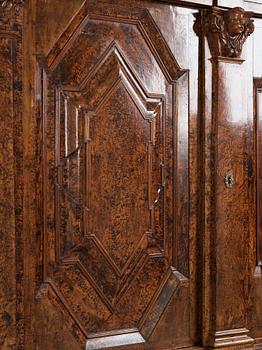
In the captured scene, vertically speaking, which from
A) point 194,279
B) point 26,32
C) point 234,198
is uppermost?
point 26,32

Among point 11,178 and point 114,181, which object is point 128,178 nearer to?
point 114,181

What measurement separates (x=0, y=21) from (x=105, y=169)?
0.81m

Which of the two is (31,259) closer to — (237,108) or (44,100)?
(44,100)

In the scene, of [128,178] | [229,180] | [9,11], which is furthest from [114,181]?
[9,11]

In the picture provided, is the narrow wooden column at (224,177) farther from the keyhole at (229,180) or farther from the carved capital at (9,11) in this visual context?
the carved capital at (9,11)

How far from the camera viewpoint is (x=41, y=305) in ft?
9.25

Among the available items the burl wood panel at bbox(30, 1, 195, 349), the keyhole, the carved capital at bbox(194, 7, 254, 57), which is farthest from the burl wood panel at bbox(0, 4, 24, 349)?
the keyhole

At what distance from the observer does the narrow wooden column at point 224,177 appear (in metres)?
3.20

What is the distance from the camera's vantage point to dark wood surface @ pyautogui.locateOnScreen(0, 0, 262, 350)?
9.02ft

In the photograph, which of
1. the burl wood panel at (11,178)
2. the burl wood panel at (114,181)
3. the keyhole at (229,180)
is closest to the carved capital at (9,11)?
the burl wood panel at (11,178)

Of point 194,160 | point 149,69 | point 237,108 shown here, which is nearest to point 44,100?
point 149,69

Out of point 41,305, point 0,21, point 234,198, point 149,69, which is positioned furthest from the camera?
point 234,198

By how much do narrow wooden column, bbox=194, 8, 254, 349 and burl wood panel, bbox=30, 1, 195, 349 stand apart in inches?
5.2

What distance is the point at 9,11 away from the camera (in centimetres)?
266
